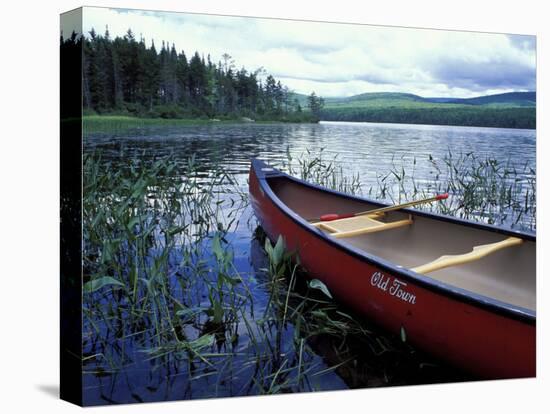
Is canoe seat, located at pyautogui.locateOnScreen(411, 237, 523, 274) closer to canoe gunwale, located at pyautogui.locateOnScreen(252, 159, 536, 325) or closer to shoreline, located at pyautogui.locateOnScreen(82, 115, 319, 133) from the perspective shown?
canoe gunwale, located at pyautogui.locateOnScreen(252, 159, 536, 325)

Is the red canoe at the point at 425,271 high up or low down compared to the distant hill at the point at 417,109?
down

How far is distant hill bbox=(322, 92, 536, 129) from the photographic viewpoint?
3676mm

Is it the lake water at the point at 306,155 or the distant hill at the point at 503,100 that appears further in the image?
the distant hill at the point at 503,100

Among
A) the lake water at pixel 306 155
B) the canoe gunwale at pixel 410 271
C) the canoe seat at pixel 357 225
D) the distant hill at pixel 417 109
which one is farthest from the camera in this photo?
the canoe seat at pixel 357 225

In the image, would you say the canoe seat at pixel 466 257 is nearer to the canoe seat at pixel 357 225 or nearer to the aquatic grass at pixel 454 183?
the canoe seat at pixel 357 225

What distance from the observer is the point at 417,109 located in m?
3.72

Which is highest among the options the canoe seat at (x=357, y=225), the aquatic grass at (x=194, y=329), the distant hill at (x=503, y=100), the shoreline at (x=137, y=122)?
the distant hill at (x=503, y=100)

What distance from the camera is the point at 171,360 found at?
2797 mm

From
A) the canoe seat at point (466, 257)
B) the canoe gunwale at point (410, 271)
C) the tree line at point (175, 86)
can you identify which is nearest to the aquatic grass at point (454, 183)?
the canoe gunwale at point (410, 271)

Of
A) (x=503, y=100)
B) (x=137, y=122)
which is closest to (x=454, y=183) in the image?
(x=503, y=100)

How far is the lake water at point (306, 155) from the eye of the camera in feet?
8.94

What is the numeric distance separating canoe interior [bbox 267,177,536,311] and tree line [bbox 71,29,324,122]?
90 cm

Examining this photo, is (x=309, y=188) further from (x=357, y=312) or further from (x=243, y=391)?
(x=243, y=391)

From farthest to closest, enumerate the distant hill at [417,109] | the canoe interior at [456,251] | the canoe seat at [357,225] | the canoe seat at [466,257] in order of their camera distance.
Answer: the canoe seat at [357,225] → the distant hill at [417,109] → the canoe interior at [456,251] → the canoe seat at [466,257]
